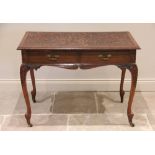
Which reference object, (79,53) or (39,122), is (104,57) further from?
(39,122)

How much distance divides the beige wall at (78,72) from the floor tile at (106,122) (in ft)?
1.48

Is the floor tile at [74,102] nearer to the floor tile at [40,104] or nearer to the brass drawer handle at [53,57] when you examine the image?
the floor tile at [40,104]

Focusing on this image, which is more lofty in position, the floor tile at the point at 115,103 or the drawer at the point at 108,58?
the drawer at the point at 108,58

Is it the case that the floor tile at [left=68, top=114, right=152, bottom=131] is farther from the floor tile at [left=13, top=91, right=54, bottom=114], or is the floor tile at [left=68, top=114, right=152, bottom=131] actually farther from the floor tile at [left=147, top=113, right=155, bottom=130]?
the floor tile at [left=13, top=91, right=54, bottom=114]

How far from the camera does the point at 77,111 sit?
6.28ft

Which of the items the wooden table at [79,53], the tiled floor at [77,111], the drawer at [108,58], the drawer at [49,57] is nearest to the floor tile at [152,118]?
the tiled floor at [77,111]

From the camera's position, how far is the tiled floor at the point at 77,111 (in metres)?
1.73

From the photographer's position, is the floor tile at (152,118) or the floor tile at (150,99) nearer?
the floor tile at (152,118)

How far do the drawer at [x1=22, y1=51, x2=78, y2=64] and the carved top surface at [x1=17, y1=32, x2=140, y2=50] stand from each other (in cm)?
5

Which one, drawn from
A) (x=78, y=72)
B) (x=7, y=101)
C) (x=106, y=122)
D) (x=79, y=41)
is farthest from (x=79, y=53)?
(x=7, y=101)

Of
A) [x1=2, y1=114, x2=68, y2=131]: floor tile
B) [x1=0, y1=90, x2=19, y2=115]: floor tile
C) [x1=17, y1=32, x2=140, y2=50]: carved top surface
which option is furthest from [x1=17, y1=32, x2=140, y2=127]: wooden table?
[x1=0, y1=90, x2=19, y2=115]: floor tile

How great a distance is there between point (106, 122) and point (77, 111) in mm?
259

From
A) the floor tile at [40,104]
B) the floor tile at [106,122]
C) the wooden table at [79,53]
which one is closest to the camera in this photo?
the wooden table at [79,53]
